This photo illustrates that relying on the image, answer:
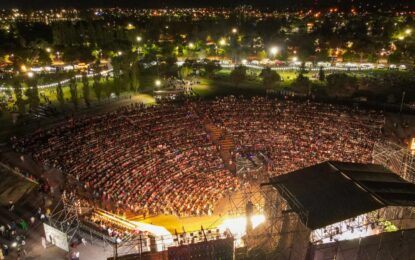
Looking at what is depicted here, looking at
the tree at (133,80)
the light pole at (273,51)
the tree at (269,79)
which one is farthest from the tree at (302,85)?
the light pole at (273,51)

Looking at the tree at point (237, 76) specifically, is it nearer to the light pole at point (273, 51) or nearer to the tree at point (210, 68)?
the tree at point (210, 68)

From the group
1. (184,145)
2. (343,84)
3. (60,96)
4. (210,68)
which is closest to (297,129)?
(184,145)

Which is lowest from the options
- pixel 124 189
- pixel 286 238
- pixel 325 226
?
pixel 124 189

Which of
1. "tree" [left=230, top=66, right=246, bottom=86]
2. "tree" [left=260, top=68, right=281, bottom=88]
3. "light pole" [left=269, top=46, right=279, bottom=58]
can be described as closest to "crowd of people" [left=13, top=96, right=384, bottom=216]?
"tree" [left=260, top=68, right=281, bottom=88]

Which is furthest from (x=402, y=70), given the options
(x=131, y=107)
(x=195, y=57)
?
(x=131, y=107)

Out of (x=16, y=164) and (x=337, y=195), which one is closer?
(x=337, y=195)

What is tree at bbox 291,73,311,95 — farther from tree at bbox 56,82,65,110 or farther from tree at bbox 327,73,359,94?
tree at bbox 56,82,65,110

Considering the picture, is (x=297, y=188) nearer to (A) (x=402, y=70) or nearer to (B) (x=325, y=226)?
(B) (x=325, y=226)
